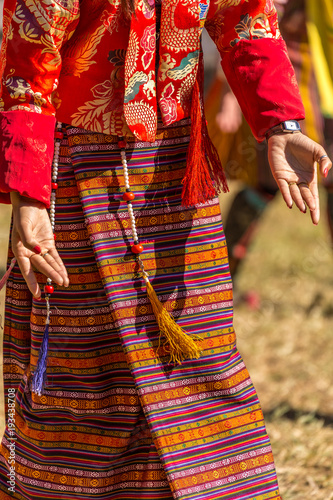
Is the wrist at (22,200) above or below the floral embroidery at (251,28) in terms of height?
below

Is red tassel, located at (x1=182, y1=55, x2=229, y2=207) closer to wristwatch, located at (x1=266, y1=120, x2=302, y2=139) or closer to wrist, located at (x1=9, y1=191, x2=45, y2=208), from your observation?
wristwatch, located at (x1=266, y1=120, x2=302, y2=139)

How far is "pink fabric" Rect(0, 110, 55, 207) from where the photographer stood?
1.20 m

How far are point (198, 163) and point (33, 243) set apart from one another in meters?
0.38

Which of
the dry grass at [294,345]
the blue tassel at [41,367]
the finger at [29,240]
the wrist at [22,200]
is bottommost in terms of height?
the dry grass at [294,345]

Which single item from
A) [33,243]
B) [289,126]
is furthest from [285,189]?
[33,243]

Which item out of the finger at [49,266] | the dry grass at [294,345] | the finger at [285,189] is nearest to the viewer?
the finger at [49,266]

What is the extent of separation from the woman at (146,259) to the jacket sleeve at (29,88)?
0.07 ft

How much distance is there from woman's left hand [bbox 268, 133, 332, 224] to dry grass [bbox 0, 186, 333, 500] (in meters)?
1.07

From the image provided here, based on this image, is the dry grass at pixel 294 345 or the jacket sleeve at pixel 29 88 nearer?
the jacket sleeve at pixel 29 88

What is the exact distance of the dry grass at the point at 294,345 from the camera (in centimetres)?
224

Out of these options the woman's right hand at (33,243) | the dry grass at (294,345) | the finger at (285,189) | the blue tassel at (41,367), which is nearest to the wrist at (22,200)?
the woman's right hand at (33,243)

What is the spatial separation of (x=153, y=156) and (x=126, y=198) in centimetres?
11

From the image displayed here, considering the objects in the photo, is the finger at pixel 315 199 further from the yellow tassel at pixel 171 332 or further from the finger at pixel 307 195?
the yellow tassel at pixel 171 332

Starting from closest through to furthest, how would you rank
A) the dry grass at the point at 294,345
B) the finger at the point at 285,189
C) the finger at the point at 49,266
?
1. the finger at the point at 49,266
2. the finger at the point at 285,189
3. the dry grass at the point at 294,345
